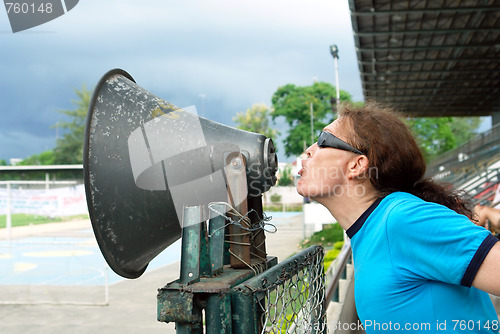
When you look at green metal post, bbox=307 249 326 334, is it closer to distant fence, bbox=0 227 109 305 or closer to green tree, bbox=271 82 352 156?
distant fence, bbox=0 227 109 305

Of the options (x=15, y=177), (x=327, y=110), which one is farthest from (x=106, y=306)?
(x=15, y=177)

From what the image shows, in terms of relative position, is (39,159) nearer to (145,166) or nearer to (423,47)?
(423,47)

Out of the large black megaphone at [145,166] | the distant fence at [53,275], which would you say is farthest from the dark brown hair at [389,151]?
the distant fence at [53,275]

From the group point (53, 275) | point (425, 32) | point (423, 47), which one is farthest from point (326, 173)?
point (423, 47)

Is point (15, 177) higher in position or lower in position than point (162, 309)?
lower

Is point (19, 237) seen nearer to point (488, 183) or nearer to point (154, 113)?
point (488, 183)

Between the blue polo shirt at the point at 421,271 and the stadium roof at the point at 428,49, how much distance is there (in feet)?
26.7

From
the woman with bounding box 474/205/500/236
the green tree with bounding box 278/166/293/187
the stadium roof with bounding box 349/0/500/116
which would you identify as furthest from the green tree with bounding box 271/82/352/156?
the woman with bounding box 474/205/500/236

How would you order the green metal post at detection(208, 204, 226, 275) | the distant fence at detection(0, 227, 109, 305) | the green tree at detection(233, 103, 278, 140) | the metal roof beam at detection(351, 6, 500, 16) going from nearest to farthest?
the green metal post at detection(208, 204, 226, 275), the distant fence at detection(0, 227, 109, 305), the metal roof beam at detection(351, 6, 500, 16), the green tree at detection(233, 103, 278, 140)

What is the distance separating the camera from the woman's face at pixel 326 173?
152 cm

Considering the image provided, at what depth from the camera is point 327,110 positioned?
48.9m

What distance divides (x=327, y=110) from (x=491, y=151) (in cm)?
2817

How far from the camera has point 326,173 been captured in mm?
1532

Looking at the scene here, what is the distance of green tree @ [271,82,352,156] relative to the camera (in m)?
46.2
